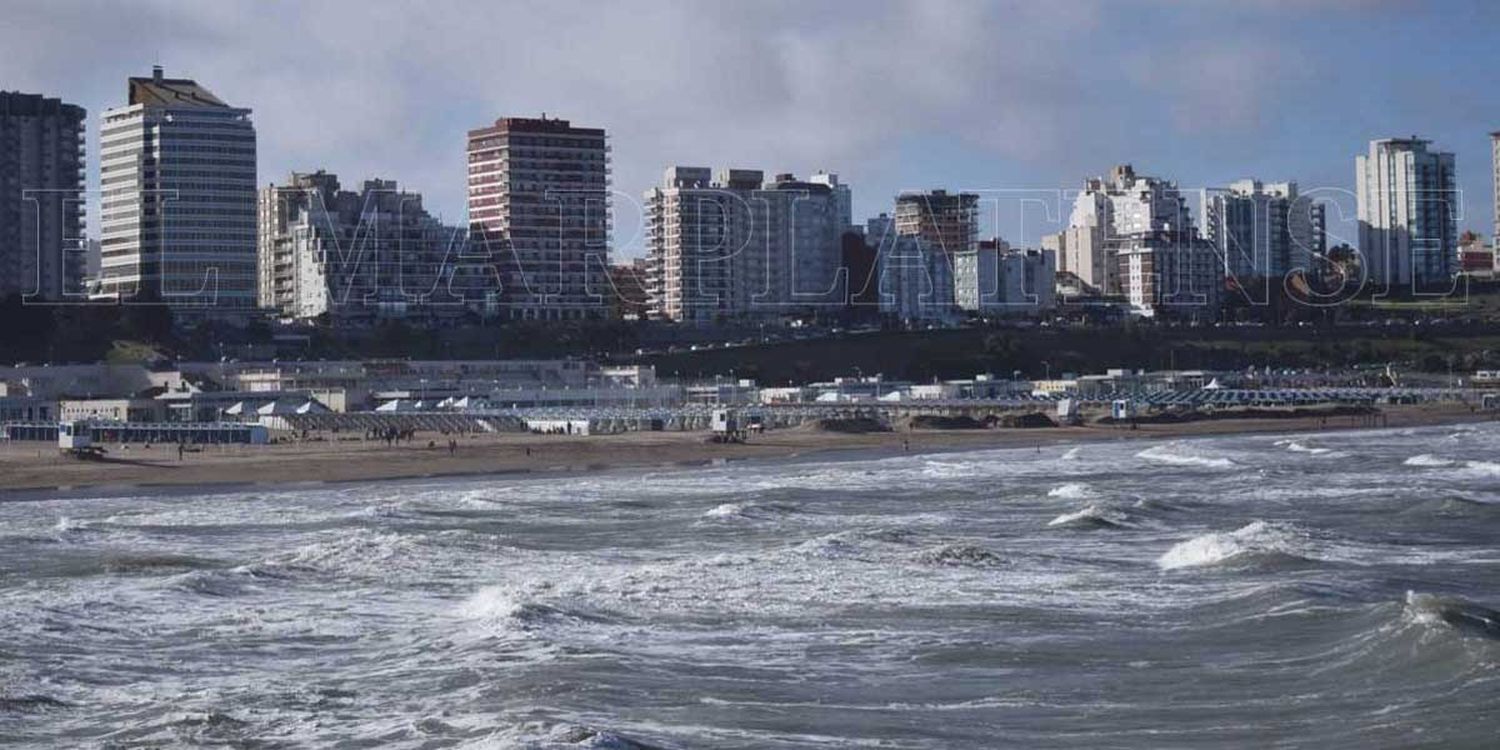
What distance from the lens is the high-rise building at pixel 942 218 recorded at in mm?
151000

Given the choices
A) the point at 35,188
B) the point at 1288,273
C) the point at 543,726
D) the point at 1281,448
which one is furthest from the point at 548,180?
the point at 543,726

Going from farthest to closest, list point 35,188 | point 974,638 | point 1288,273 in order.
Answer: point 1288,273 → point 35,188 → point 974,638

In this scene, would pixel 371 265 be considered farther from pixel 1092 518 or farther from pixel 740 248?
pixel 1092 518

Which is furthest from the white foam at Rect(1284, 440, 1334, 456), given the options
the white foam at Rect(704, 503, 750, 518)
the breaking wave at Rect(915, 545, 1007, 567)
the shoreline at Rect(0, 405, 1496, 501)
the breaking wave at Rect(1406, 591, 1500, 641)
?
the breaking wave at Rect(1406, 591, 1500, 641)

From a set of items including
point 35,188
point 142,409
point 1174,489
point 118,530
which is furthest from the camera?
point 35,188

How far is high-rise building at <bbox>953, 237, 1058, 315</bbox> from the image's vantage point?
462 ft

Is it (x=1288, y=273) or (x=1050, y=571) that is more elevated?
(x=1288, y=273)

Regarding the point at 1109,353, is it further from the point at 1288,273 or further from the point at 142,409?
the point at 142,409

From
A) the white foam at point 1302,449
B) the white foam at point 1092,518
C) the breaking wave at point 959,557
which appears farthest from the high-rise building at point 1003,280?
the breaking wave at point 959,557

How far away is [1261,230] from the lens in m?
157

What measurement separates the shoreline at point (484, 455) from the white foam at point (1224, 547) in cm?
2343

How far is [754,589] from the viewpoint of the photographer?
24203mm

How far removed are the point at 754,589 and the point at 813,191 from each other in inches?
4534

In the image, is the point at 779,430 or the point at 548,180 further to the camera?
the point at 548,180
